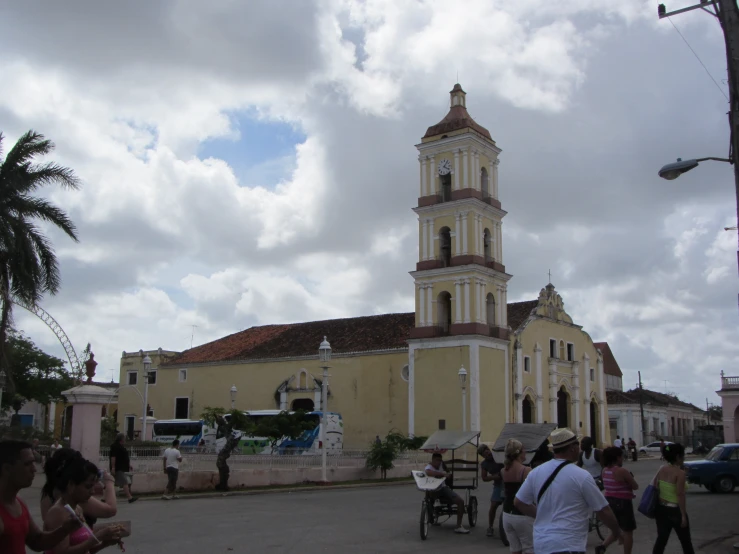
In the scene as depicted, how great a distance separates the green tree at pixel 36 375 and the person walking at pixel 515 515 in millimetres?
42105

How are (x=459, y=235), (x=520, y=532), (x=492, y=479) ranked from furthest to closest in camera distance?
(x=459, y=235), (x=492, y=479), (x=520, y=532)

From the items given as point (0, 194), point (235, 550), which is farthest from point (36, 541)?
point (0, 194)

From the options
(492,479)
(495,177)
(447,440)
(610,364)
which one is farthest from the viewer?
(610,364)

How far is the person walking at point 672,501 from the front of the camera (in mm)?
8062

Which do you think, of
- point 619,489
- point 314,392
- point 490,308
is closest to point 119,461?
point 619,489

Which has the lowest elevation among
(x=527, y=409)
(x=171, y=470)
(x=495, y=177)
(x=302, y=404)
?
(x=171, y=470)

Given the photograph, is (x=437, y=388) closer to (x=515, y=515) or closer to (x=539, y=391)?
(x=539, y=391)

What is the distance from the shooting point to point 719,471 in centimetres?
2147

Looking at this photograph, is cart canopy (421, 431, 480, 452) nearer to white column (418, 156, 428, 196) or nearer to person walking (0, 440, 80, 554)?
person walking (0, 440, 80, 554)

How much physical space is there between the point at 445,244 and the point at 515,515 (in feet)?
105

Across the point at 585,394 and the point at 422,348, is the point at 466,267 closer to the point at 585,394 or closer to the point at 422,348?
the point at 422,348

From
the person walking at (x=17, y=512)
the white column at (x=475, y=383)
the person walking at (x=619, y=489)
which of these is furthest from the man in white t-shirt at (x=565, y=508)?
the white column at (x=475, y=383)

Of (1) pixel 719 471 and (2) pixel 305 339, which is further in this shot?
(2) pixel 305 339

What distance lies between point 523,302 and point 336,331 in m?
10.7
